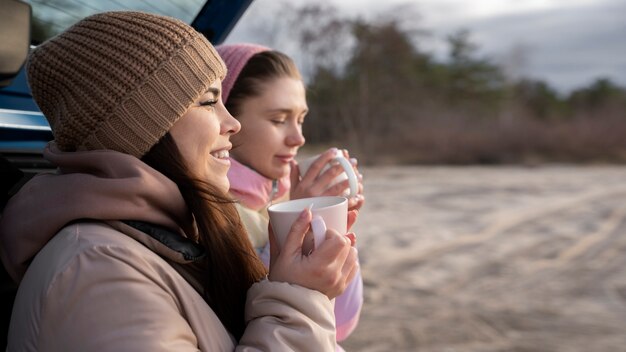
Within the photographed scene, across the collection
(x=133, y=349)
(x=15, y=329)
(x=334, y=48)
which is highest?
(x=133, y=349)

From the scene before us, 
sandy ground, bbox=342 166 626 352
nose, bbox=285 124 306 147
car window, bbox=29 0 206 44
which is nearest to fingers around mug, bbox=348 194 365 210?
nose, bbox=285 124 306 147

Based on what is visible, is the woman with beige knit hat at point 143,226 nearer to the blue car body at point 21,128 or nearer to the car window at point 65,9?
the blue car body at point 21,128

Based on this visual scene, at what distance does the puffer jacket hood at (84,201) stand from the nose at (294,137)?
0.74m

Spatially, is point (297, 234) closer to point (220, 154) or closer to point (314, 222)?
point (314, 222)

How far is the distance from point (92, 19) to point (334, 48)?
2032cm

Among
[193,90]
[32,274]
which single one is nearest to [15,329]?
[32,274]

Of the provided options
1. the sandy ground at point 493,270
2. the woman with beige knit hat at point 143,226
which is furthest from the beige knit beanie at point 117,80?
the sandy ground at point 493,270

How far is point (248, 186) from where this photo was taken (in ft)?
6.03

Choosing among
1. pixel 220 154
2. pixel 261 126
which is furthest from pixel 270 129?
pixel 220 154

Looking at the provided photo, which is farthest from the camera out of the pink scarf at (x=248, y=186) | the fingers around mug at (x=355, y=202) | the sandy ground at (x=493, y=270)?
the sandy ground at (x=493, y=270)

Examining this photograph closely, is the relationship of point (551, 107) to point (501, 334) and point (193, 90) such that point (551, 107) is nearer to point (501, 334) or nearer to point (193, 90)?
point (501, 334)

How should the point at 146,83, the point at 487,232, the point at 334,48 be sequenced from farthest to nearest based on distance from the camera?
the point at 334,48, the point at 487,232, the point at 146,83

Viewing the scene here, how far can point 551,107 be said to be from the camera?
119 ft

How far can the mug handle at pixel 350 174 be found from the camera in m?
1.63
